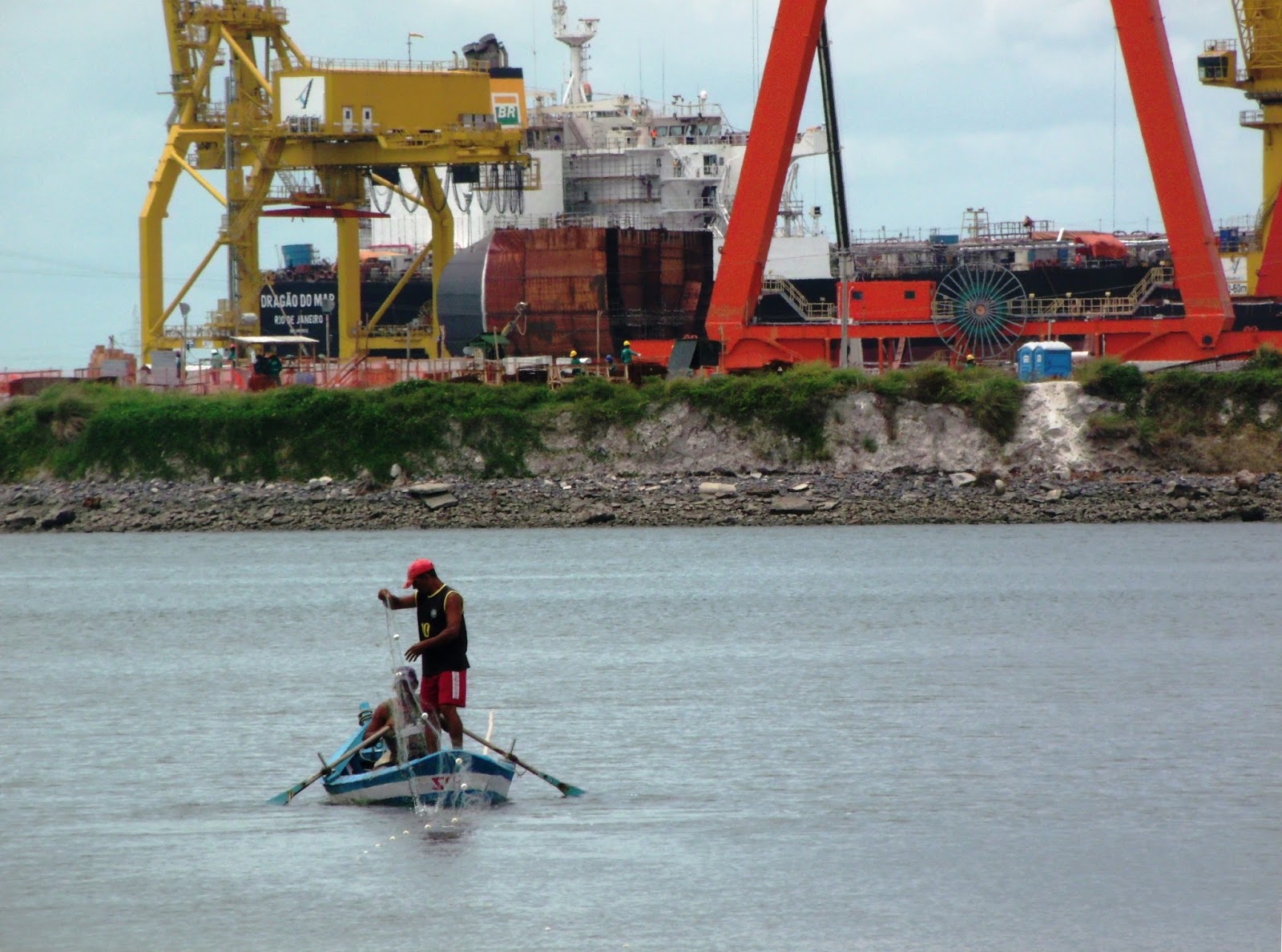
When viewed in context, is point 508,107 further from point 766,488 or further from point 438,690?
point 438,690

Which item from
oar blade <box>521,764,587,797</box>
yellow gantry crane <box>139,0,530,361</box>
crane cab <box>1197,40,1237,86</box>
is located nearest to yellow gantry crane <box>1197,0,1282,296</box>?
crane cab <box>1197,40,1237,86</box>

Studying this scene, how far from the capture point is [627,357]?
4797cm

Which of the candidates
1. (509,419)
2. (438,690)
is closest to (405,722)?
(438,690)

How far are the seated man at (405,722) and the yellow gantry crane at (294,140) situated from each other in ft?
123

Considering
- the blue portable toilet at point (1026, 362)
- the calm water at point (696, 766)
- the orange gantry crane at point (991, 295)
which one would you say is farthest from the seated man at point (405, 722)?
the blue portable toilet at point (1026, 362)

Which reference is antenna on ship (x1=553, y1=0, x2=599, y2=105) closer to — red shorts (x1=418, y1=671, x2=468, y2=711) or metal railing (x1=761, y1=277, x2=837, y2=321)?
metal railing (x1=761, y1=277, x2=837, y2=321)

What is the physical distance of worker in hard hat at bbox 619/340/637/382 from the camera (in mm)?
45938

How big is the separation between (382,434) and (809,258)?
92.3ft

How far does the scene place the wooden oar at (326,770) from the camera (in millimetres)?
15250

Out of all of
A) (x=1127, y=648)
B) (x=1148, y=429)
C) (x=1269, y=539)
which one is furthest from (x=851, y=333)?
(x=1127, y=648)

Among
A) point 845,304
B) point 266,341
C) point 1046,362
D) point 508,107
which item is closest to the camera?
point 1046,362

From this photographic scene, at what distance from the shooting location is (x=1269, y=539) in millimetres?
37469

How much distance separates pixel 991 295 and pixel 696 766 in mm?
31739

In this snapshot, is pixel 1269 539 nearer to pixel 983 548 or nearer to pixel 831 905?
pixel 983 548
